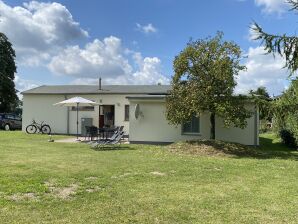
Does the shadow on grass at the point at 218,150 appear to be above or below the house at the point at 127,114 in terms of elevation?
below

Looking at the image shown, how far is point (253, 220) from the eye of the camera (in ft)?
20.5

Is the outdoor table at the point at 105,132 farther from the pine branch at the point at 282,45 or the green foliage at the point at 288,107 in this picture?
the pine branch at the point at 282,45

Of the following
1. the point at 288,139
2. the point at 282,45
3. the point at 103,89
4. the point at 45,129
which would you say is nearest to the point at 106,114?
the point at 103,89

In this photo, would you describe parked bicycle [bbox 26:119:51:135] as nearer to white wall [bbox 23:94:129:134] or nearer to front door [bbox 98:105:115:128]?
white wall [bbox 23:94:129:134]

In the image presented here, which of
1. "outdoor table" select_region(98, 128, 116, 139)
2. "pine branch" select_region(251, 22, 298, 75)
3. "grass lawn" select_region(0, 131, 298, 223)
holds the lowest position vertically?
"grass lawn" select_region(0, 131, 298, 223)

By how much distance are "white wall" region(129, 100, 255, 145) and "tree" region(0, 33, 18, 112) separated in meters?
27.5

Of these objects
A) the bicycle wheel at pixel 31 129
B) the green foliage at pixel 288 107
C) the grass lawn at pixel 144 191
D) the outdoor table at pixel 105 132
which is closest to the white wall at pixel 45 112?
the bicycle wheel at pixel 31 129

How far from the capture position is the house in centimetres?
2017

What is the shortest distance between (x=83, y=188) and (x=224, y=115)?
9.83 m

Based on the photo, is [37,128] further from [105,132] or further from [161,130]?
[161,130]

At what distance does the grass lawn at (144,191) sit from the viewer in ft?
20.9

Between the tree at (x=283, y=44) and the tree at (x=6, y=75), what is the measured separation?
1557 inches

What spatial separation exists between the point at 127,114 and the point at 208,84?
1013 cm

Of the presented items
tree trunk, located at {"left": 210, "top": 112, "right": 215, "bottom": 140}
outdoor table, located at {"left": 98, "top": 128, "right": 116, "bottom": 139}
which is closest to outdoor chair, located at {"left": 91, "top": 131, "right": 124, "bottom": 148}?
outdoor table, located at {"left": 98, "top": 128, "right": 116, "bottom": 139}
